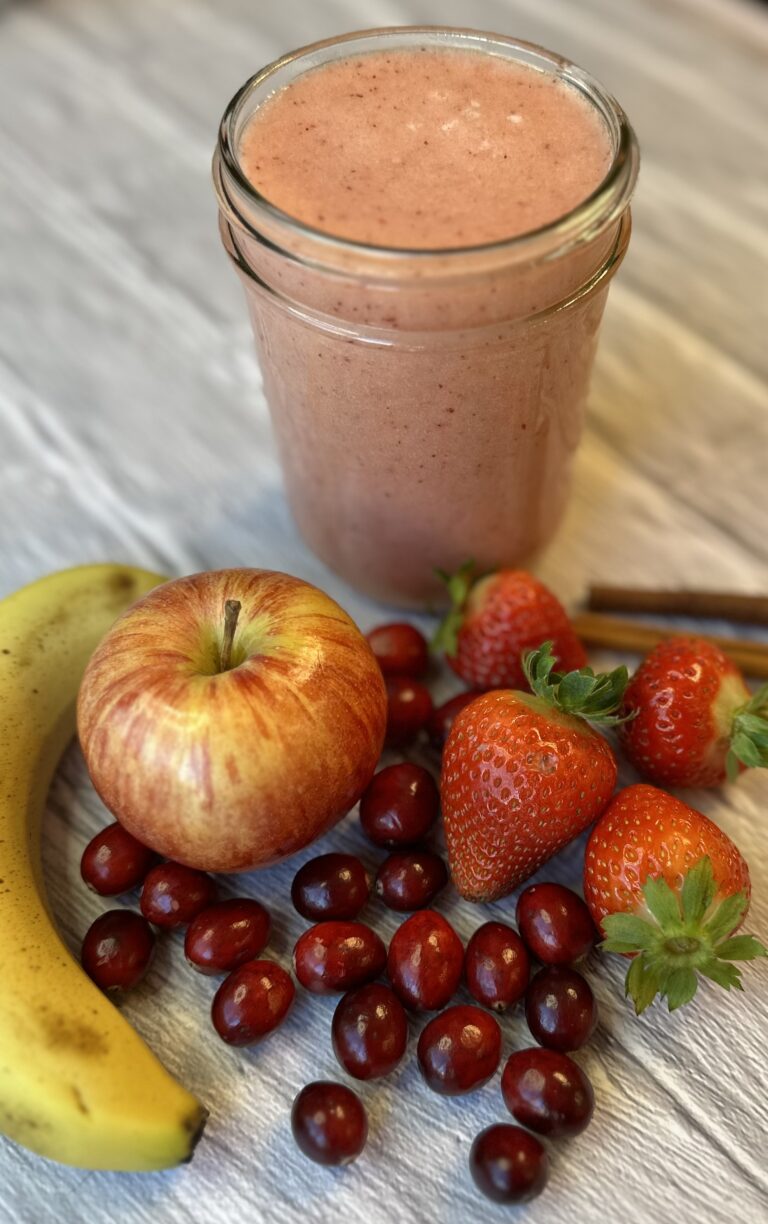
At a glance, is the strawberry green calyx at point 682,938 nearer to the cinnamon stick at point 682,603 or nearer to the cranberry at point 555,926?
the cranberry at point 555,926

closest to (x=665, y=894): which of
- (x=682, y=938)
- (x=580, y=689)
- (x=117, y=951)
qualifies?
(x=682, y=938)

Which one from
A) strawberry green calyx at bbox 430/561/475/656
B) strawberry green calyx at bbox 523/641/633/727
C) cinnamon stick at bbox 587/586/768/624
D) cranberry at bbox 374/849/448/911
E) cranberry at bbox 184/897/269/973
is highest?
strawberry green calyx at bbox 523/641/633/727

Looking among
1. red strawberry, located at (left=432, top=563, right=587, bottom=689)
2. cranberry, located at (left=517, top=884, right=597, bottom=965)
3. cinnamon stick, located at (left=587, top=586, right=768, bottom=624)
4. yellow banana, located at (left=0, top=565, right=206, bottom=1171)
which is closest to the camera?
yellow banana, located at (left=0, top=565, right=206, bottom=1171)

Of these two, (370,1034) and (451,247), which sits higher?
(451,247)

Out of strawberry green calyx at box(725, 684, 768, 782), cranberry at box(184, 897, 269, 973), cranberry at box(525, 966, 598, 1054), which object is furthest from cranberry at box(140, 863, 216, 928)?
strawberry green calyx at box(725, 684, 768, 782)

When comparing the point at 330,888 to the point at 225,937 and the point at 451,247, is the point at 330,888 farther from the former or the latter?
the point at 451,247

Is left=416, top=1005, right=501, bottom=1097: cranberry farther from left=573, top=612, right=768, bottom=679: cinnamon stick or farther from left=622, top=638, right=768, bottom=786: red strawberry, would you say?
left=573, top=612, right=768, bottom=679: cinnamon stick

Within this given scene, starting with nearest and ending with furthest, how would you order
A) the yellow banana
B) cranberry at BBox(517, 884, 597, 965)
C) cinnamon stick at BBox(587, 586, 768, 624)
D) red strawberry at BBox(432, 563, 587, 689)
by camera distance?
the yellow banana, cranberry at BBox(517, 884, 597, 965), red strawberry at BBox(432, 563, 587, 689), cinnamon stick at BBox(587, 586, 768, 624)
